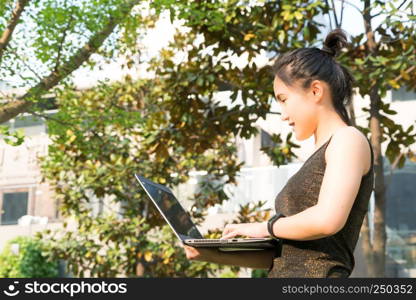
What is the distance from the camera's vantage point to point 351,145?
154cm

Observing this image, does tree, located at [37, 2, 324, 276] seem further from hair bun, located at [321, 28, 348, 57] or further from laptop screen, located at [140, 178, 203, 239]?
hair bun, located at [321, 28, 348, 57]

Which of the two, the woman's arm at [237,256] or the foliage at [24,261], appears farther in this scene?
the foliage at [24,261]

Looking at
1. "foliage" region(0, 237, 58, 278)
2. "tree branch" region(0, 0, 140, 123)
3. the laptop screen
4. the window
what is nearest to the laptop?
the laptop screen

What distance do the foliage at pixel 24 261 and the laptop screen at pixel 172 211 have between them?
34.6 ft

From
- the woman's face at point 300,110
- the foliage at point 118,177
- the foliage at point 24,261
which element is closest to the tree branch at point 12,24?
the foliage at point 118,177

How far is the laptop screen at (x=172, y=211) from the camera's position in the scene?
1.86 m

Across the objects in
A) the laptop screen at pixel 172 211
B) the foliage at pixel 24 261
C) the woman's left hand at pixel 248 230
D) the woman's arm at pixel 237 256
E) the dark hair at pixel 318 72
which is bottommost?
the foliage at pixel 24 261

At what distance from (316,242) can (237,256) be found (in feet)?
1.05

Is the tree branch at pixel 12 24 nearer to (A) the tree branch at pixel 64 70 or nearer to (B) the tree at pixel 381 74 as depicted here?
(A) the tree branch at pixel 64 70

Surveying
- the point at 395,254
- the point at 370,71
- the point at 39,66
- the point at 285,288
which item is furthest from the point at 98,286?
the point at 395,254

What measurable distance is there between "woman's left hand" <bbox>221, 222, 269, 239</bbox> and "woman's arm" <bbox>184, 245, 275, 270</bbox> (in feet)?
0.47

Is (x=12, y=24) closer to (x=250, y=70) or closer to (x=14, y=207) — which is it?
(x=250, y=70)

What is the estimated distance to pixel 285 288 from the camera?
146 centimetres

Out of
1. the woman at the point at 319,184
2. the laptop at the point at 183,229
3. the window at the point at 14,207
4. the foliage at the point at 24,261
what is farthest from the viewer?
the window at the point at 14,207
